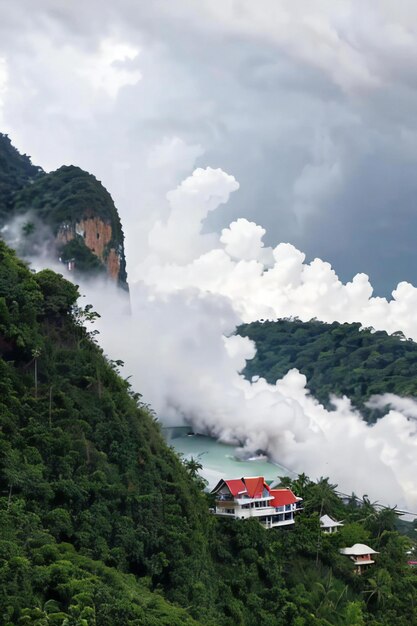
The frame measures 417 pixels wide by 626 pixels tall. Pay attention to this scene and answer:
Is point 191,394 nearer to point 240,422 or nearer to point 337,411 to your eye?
point 240,422

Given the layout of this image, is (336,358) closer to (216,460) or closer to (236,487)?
(216,460)

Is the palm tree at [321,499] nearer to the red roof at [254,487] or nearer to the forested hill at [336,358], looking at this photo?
the red roof at [254,487]

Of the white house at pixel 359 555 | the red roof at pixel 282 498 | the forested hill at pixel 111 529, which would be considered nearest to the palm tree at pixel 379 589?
the forested hill at pixel 111 529

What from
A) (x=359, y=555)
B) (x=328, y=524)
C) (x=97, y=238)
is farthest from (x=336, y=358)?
(x=359, y=555)

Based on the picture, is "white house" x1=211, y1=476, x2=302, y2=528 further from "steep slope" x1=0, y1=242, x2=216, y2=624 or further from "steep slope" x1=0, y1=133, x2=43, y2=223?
"steep slope" x1=0, y1=133, x2=43, y2=223

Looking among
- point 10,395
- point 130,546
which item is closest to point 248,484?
point 130,546

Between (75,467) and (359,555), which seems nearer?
(75,467)
